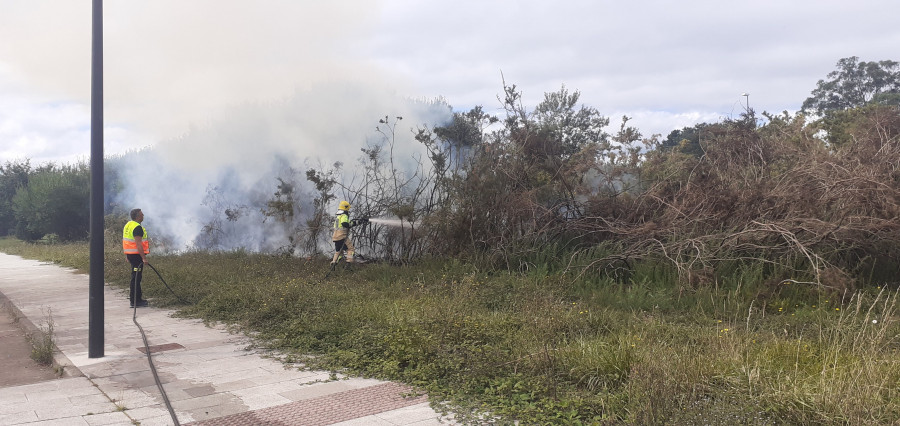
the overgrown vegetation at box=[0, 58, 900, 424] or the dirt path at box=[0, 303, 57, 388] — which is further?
the dirt path at box=[0, 303, 57, 388]

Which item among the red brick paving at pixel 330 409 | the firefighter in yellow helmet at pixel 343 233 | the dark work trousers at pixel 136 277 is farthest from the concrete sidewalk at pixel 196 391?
the firefighter in yellow helmet at pixel 343 233

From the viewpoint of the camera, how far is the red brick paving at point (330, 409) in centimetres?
473

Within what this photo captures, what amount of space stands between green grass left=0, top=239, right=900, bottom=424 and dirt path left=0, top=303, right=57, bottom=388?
6.88ft

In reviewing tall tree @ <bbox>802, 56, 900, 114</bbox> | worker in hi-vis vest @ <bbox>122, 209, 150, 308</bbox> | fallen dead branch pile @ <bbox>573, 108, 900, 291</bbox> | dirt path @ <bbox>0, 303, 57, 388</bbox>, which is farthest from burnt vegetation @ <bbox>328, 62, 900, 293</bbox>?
tall tree @ <bbox>802, 56, 900, 114</bbox>

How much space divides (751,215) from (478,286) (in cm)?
440

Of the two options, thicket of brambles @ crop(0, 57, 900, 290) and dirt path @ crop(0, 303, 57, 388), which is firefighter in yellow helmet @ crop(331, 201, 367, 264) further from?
dirt path @ crop(0, 303, 57, 388)

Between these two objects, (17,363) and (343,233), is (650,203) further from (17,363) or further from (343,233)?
(17,363)

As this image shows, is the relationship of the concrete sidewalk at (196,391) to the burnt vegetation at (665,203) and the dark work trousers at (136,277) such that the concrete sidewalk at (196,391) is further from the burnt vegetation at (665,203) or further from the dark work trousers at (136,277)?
the burnt vegetation at (665,203)

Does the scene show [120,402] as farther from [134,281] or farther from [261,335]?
[134,281]

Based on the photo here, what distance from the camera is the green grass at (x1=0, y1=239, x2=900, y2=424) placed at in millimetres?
4262

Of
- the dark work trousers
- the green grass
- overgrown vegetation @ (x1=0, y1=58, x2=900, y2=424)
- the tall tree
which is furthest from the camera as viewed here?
the tall tree

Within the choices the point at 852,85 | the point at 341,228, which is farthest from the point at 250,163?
the point at 852,85

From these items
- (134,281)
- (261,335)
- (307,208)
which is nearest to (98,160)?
(261,335)

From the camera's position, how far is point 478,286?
10.2 meters
